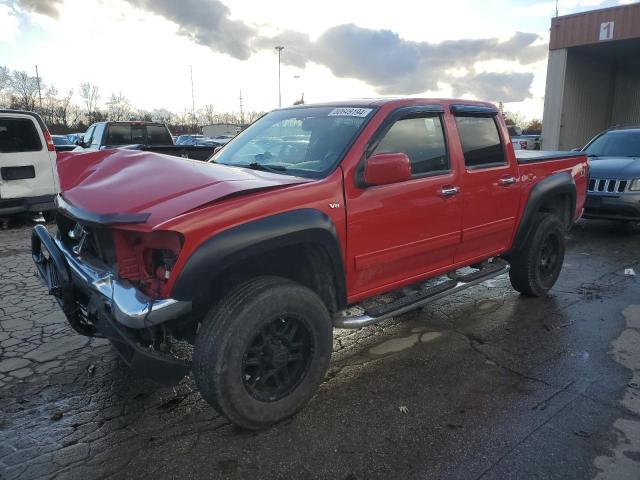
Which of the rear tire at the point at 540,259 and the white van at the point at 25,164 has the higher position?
the white van at the point at 25,164

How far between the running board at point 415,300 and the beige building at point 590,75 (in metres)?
15.9

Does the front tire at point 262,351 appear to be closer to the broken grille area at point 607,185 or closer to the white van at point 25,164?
the broken grille area at point 607,185

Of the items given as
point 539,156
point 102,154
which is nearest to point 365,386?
point 102,154

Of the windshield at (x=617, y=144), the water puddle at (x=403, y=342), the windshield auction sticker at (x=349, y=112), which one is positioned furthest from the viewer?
the windshield at (x=617, y=144)

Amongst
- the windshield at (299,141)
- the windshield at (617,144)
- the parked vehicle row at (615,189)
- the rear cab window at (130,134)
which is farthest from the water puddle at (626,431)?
the rear cab window at (130,134)

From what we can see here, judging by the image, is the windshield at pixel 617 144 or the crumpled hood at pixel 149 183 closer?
the crumpled hood at pixel 149 183

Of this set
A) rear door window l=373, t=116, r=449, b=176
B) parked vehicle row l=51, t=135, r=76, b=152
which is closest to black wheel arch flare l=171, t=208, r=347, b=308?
rear door window l=373, t=116, r=449, b=176

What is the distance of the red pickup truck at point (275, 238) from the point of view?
2.51 metres

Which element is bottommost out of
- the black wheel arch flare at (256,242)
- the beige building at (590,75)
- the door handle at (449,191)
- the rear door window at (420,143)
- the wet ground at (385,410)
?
the wet ground at (385,410)

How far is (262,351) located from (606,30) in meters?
18.5

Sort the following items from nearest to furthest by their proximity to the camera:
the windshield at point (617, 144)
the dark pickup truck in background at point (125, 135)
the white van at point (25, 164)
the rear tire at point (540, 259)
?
the rear tire at point (540, 259)
the white van at point (25, 164)
the windshield at point (617, 144)
the dark pickup truck in background at point (125, 135)

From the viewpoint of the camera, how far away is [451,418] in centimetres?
296

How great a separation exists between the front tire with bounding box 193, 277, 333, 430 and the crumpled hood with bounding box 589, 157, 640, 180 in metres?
6.85

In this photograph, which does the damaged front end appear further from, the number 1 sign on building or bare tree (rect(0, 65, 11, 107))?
bare tree (rect(0, 65, 11, 107))
